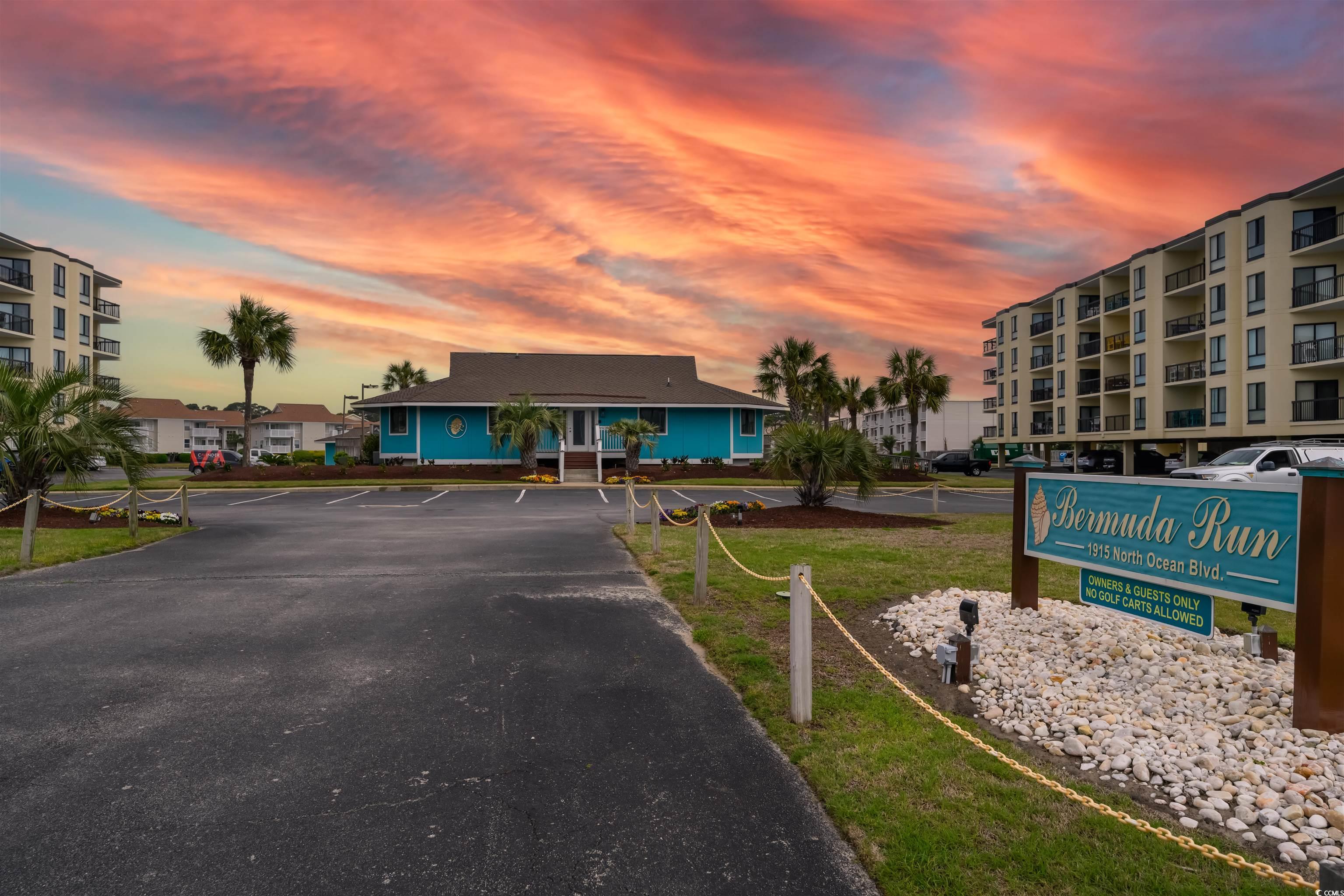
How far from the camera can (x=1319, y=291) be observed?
3178cm

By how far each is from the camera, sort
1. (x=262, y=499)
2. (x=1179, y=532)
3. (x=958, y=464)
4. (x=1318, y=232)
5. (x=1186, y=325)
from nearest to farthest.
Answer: (x=1179, y=532) → (x=262, y=499) → (x=1318, y=232) → (x=1186, y=325) → (x=958, y=464)

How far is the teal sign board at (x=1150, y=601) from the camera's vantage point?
5590mm

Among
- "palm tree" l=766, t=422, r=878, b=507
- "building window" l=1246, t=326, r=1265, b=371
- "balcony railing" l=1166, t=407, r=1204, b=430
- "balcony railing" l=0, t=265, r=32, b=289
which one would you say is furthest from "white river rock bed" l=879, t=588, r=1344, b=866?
"balcony railing" l=0, t=265, r=32, b=289

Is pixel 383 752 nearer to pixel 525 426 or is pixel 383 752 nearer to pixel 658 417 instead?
pixel 525 426

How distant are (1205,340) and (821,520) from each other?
3400 cm

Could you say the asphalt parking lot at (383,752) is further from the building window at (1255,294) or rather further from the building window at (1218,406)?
the building window at (1218,406)

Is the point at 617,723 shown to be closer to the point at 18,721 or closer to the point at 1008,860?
the point at 1008,860

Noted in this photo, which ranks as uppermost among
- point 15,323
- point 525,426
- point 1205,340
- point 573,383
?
point 15,323

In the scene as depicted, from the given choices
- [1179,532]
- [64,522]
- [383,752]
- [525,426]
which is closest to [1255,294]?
[525,426]

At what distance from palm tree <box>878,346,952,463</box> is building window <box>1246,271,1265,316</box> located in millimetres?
19039

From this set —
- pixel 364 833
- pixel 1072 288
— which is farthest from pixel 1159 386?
pixel 364 833

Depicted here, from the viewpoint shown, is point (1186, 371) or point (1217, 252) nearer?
point (1217, 252)

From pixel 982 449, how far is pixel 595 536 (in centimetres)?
4780

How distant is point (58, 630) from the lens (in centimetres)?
747
